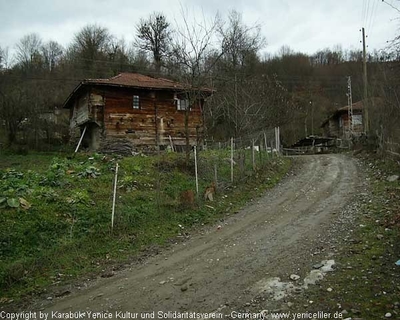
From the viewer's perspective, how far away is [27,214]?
9438 mm

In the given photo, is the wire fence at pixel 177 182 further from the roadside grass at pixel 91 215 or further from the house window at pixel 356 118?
the house window at pixel 356 118

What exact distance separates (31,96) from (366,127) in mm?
31132

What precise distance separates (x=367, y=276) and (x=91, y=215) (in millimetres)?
7139

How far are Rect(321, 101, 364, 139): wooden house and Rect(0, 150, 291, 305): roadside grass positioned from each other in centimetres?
3155

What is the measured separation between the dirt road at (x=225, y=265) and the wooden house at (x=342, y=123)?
33.4m

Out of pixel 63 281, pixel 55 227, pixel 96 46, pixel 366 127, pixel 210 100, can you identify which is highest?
pixel 96 46

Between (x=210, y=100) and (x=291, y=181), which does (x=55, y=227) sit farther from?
(x=210, y=100)

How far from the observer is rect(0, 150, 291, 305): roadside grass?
26.0 ft

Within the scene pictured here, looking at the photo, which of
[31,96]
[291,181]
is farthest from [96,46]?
[291,181]

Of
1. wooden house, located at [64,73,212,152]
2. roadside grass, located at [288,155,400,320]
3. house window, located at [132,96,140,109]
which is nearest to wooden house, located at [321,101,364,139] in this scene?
wooden house, located at [64,73,212,152]

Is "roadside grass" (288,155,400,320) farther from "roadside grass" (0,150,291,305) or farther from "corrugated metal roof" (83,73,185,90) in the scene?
"corrugated metal roof" (83,73,185,90)

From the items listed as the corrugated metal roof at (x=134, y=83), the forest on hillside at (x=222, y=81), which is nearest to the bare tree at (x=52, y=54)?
the forest on hillside at (x=222, y=81)

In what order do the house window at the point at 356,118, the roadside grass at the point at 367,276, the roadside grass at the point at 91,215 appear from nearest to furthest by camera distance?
1. the roadside grass at the point at 367,276
2. the roadside grass at the point at 91,215
3. the house window at the point at 356,118

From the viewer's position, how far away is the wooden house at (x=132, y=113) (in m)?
23.8
